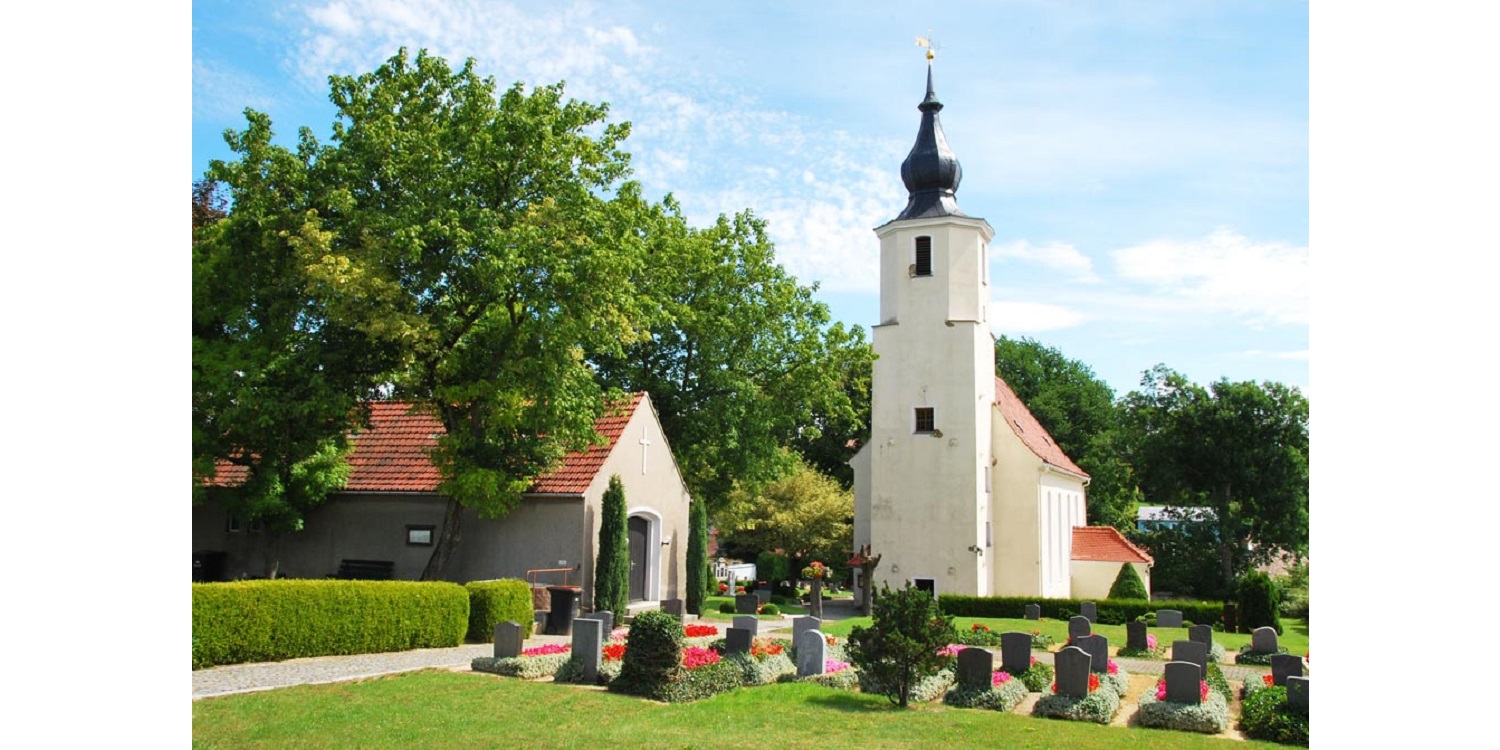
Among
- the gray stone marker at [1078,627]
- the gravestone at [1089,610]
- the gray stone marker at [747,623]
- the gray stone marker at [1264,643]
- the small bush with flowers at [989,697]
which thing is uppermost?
the gray stone marker at [747,623]

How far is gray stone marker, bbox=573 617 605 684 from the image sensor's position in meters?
16.0

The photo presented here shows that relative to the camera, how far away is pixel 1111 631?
28500 millimetres

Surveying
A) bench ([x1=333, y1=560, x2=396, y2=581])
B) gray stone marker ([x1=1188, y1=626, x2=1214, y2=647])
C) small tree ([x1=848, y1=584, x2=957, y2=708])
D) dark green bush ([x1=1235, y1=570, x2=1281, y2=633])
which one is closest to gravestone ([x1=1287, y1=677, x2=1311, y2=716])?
small tree ([x1=848, y1=584, x2=957, y2=708])

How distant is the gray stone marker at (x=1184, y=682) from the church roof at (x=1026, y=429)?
2472 centimetres

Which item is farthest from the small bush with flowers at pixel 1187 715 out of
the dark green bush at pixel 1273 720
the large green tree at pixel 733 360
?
the large green tree at pixel 733 360

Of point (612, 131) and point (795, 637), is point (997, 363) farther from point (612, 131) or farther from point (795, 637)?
point (795, 637)

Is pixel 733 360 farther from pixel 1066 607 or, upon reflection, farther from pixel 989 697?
pixel 989 697

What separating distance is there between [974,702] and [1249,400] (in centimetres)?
3515

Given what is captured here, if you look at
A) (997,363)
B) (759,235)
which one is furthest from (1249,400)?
(759,235)

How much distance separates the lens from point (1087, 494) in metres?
57.5

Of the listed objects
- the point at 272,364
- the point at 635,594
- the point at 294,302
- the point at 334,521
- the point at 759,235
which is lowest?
the point at 635,594

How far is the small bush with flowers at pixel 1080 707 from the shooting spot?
46.6 ft

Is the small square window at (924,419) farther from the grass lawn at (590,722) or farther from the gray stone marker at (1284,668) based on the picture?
the grass lawn at (590,722)

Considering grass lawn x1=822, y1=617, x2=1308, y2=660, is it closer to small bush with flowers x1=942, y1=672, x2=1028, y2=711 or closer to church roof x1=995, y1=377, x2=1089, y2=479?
small bush with flowers x1=942, y1=672, x2=1028, y2=711
